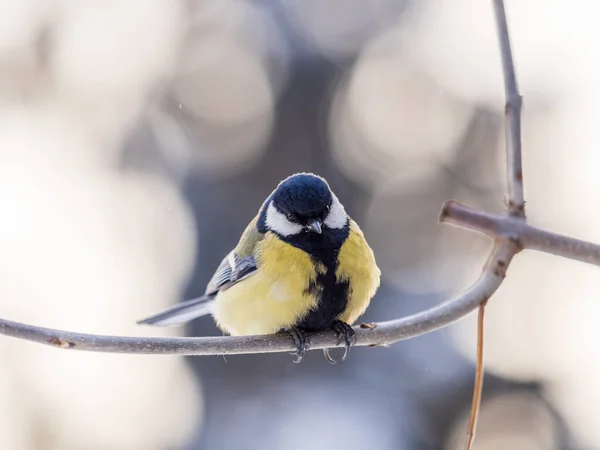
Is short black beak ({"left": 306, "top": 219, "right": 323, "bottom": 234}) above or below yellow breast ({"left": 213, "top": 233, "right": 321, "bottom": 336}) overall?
above

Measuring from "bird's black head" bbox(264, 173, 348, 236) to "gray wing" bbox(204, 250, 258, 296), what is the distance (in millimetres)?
138

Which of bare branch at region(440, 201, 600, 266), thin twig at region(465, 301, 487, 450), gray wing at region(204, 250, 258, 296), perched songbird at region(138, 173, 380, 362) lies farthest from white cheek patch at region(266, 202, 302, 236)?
bare branch at region(440, 201, 600, 266)

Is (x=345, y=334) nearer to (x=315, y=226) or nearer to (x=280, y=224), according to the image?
(x=315, y=226)

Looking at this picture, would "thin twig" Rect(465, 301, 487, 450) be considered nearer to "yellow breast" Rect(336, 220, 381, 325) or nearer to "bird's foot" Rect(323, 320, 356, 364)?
"bird's foot" Rect(323, 320, 356, 364)

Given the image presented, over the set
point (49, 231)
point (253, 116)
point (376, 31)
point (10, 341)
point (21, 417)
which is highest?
point (376, 31)

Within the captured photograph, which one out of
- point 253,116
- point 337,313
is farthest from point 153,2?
point 337,313

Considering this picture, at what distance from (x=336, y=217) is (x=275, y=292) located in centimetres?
34

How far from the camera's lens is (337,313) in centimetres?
219

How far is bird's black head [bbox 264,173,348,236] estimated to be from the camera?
2266mm

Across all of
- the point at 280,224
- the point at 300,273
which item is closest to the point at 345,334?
the point at 300,273

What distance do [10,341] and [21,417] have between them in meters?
0.47

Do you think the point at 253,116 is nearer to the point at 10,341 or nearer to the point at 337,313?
the point at 10,341

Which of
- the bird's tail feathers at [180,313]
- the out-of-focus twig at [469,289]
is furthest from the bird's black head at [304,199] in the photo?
the out-of-focus twig at [469,289]

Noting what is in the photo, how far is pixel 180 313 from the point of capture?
2596 mm
